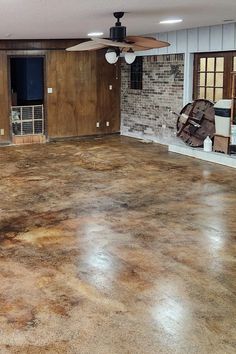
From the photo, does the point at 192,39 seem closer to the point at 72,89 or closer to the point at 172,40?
the point at 172,40

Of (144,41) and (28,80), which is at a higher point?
(144,41)

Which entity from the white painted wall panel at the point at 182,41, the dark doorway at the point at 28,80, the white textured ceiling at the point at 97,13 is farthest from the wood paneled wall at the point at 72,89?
the white painted wall panel at the point at 182,41

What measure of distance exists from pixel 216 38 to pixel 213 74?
0.71m

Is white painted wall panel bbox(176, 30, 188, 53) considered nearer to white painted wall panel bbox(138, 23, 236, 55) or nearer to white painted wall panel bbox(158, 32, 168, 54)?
white painted wall panel bbox(138, 23, 236, 55)

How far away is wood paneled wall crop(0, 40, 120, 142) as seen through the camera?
10.1 m

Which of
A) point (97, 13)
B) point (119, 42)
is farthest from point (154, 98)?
point (119, 42)

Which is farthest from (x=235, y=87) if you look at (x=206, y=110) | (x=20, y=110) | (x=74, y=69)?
(x=20, y=110)

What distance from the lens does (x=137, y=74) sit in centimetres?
1090

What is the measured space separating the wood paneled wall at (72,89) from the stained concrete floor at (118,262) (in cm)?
348

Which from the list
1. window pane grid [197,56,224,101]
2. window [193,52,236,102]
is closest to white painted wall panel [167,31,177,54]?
window [193,52,236,102]

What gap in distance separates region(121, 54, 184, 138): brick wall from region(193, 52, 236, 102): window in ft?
1.32

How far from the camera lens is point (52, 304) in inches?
128

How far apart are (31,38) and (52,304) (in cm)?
774

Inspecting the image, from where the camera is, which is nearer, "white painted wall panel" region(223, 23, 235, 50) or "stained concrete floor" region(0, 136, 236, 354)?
"stained concrete floor" region(0, 136, 236, 354)
